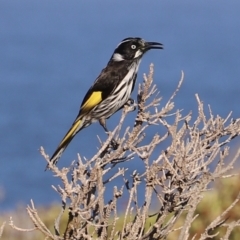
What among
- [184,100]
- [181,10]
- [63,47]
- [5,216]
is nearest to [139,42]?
[5,216]

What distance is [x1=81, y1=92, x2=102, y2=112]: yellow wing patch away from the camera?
5562 mm

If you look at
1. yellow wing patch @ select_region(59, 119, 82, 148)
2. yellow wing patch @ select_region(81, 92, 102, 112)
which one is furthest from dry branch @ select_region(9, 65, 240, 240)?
yellow wing patch @ select_region(81, 92, 102, 112)

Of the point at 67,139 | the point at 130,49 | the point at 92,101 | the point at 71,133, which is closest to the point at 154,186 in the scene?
the point at 67,139

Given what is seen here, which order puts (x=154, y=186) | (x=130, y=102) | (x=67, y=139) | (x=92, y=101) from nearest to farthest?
(x=154, y=186) → (x=67, y=139) → (x=130, y=102) → (x=92, y=101)

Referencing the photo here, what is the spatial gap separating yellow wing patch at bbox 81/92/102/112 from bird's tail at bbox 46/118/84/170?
0.09m

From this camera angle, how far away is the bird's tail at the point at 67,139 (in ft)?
15.9

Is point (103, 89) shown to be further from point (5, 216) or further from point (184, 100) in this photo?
point (184, 100)

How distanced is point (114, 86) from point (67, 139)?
2.11 feet

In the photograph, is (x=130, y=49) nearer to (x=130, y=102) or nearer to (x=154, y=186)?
(x=130, y=102)

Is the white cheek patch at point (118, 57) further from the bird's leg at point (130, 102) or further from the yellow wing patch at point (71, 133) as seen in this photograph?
the yellow wing patch at point (71, 133)

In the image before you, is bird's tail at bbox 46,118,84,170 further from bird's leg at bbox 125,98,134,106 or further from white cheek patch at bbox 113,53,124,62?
white cheek patch at bbox 113,53,124,62

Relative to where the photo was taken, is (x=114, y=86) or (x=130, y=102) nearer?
(x=130, y=102)

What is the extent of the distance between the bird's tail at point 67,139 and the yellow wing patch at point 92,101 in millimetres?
87

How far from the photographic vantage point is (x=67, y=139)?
5.19 m
